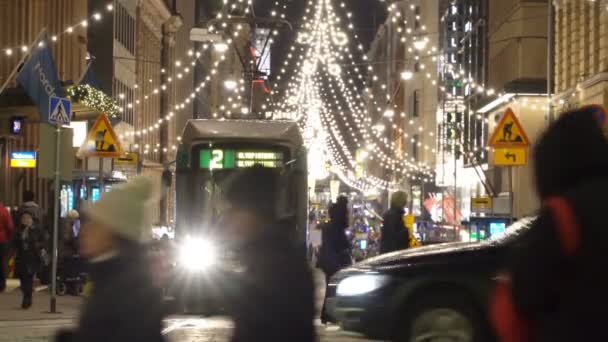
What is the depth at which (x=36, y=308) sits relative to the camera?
Answer: 70.6 ft

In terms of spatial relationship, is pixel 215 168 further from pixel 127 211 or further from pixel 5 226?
pixel 127 211

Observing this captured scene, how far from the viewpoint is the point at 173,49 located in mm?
75562

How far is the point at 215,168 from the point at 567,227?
18.2 meters

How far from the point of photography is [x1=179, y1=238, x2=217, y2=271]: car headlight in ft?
68.9

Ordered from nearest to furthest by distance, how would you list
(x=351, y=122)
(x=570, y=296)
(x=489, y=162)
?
1. (x=570, y=296)
2. (x=489, y=162)
3. (x=351, y=122)

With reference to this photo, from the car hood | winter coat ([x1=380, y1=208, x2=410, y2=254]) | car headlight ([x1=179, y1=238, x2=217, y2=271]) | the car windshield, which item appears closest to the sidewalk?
car headlight ([x1=179, y1=238, x2=217, y2=271])

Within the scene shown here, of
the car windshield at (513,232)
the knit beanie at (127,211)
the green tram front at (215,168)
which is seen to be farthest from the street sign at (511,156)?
the knit beanie at (127,211)

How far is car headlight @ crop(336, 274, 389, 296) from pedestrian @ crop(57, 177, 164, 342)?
721 cm

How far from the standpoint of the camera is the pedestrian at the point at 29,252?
21.3 m

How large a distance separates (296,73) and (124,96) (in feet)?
136

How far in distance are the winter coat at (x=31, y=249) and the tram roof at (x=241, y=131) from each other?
3152mm

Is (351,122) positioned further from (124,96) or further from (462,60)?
(124,96)

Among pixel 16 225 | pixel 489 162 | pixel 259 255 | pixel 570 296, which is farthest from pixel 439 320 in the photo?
pixel 489 162

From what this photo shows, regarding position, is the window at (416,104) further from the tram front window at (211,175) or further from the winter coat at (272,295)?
the winter coat at (272,295)
